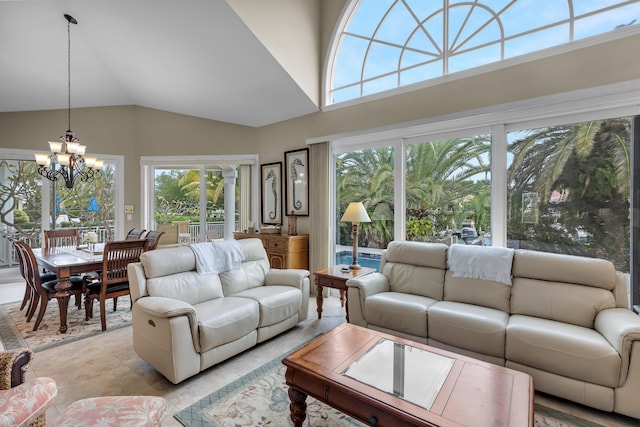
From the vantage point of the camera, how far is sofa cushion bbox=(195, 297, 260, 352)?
230 centimetres

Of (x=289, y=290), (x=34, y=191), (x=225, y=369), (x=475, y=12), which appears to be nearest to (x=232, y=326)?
(x=225, y=369)

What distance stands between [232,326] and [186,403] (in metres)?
0.60

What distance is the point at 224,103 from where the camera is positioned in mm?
4906

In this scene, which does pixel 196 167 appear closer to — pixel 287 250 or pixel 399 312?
pixel 287 250

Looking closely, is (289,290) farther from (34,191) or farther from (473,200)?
Result: (34,191)

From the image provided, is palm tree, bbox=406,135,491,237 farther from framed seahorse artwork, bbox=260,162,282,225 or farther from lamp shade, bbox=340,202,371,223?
framed seahorse artwork, bbox=260,162,282,225

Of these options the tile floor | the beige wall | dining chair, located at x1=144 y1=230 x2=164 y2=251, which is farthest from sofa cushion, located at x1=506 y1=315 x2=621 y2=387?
dining chair, located at x1=144 y1=230 x2=164 y2=251

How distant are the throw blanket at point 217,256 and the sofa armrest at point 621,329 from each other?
315cm

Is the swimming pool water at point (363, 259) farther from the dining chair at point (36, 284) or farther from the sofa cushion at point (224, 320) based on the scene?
the dining chair at point (36, 284)

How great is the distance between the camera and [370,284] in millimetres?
3045

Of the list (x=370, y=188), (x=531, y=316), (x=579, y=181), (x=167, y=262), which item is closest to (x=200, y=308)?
(x=167, y=262)

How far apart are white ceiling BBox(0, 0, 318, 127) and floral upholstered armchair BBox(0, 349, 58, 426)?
343 centimetres

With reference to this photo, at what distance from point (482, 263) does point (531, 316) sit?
56 centimetres

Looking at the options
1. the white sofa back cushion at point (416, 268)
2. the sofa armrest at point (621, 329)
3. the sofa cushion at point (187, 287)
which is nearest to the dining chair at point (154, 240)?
the sofa cushion at point (187, 287)
